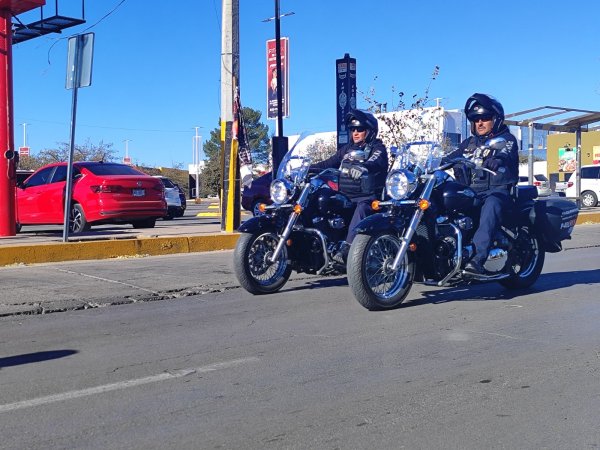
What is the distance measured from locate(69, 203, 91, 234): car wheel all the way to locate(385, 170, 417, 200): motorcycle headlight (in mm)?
8202

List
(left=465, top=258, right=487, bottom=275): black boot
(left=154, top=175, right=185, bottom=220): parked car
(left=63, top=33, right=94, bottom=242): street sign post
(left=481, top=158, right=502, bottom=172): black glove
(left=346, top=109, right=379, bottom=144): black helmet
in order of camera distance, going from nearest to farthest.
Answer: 1. (left=465, top=258, right=487, bottom=275): black boot
2. (left=481, top=158, right=502, bottom=172): black glove
3. (left=346, top=109, right=379, bottom=144): black helmet
4. (left=63, top=33, right=94, bottom=242): street sign post
5. (left=154, top=175, right=185, bottom=220): parked car

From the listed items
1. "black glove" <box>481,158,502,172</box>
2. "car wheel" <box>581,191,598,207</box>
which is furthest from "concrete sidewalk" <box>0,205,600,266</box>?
"car wheel" <box>581,191,598,207</box>

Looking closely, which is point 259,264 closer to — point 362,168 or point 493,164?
point 362,168

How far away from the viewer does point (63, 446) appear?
141 inches

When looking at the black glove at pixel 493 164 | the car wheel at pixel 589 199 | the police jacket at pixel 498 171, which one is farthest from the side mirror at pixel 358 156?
the car wheel at pixel 589 199

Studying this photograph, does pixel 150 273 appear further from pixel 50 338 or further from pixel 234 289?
pixel 50 338

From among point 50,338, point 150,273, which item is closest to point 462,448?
point 50,338

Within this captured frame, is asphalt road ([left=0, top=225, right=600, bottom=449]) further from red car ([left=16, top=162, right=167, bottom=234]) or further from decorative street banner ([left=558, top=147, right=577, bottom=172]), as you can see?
decorative street banner ([left=558, top=147, right=577, bottom=172])

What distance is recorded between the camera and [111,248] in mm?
10867

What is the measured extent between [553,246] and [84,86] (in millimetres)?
6928

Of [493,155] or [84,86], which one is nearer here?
[493,155]

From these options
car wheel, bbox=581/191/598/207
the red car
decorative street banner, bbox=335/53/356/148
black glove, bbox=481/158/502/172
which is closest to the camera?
black glove, bbox=481/158/502/172

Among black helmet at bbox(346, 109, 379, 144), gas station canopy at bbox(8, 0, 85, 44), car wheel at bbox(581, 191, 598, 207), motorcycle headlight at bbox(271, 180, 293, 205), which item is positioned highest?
gas station canopy at bbox(8, 0, 85, 44)

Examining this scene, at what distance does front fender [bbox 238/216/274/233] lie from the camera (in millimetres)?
7352
